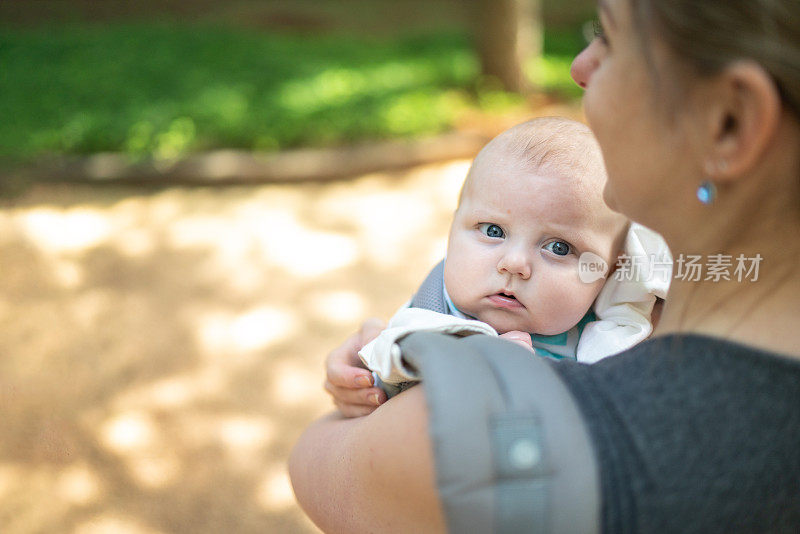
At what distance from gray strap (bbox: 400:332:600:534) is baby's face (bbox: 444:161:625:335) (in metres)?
0.48

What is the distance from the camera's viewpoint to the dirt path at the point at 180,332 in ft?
10.3

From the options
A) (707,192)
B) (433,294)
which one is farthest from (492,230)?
(707,192)

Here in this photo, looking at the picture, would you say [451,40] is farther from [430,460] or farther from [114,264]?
[430,460]

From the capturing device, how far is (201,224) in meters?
4.88

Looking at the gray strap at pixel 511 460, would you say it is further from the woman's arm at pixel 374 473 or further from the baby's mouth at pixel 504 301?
the baby's mouth at pixel 504 301

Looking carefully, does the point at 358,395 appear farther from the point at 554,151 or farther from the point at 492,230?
the point at 554,151

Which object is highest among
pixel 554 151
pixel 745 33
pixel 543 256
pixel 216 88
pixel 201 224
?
pixel 745 33

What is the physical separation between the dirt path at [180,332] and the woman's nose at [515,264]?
1988mm

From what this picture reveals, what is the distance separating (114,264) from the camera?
14.3 feet

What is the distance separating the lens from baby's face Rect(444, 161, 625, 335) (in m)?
1.54

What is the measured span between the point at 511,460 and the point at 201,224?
4.13 m

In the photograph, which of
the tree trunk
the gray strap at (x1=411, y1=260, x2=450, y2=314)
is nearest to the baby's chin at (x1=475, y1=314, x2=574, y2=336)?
the gray strap at (x1=411, y1=260, x2=450, y2=314)

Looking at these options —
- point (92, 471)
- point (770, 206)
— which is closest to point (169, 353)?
point (92, 471)

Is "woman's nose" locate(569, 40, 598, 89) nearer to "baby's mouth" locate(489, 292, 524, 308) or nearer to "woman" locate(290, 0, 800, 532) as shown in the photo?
"woman" locate(290, 0, 800, 532)
